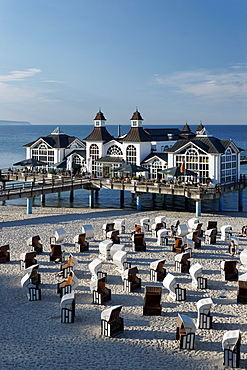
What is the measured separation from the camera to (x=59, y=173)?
4212cm

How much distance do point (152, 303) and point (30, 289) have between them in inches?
159

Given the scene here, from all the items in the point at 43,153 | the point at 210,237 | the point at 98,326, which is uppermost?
the point at 43,153

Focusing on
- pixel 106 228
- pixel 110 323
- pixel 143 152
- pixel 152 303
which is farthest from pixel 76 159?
pixel 110 323

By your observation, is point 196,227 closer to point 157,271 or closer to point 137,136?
point 157,271

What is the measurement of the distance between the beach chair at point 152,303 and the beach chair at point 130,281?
1.98 metres

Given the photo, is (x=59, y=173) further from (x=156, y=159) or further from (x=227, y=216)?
(x=227, y=216)

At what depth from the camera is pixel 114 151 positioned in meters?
41.3

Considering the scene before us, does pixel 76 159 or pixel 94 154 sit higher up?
pixel 94 154

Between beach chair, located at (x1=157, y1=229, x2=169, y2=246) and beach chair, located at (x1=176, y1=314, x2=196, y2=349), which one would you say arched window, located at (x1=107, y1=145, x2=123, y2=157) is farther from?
beach chair, located at (x1=176, y1=314, x2=196, y2=349)

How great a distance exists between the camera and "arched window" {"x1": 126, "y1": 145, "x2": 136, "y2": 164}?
39.7m

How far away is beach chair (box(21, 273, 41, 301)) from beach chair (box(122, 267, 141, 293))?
2.96 meters

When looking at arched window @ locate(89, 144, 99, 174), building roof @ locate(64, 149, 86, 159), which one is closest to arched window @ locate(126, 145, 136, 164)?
arched window @ locate(89, 144, 99, 174)

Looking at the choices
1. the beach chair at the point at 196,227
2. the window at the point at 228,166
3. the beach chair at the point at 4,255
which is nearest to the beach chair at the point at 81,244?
the beach chair at the point at 4,255

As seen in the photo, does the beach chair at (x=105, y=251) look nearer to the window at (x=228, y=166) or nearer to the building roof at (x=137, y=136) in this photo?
the window at (x=228, y=166)
